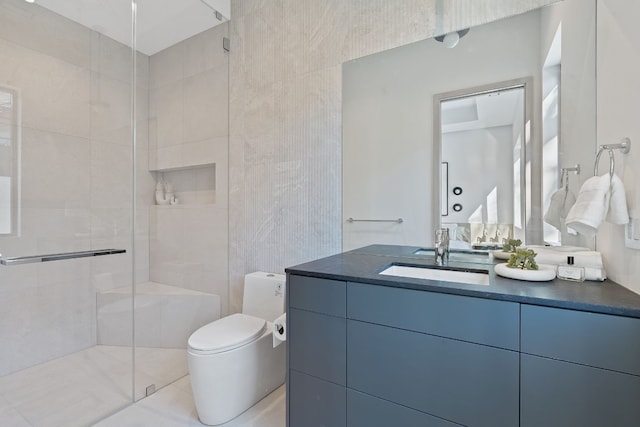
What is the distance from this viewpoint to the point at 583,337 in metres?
0.85

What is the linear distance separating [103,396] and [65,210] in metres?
1.29

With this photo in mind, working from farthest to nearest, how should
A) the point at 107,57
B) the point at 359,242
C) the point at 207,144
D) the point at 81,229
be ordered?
the point at 207,144 → the point at 107,57 → the point at 81,229 → the point at 359,242

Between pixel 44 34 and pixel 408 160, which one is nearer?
pixel 408 160

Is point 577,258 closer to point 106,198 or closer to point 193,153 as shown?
point 193,153

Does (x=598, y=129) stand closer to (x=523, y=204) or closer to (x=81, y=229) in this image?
(x=523, y=204)

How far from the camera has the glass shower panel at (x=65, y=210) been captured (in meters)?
1.88

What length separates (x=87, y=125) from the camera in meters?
2.28

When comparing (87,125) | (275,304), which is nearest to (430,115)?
(275,304)

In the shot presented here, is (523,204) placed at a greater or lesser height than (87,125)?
lesser

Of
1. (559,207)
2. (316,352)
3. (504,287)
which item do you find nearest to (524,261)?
(504,287)

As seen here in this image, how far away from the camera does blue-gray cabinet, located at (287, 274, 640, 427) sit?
839 millimetres

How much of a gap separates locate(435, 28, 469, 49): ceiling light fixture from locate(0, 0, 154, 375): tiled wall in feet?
7.50

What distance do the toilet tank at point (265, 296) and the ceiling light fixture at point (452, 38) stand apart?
1.73 meters

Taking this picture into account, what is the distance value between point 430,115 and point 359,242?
84cm
